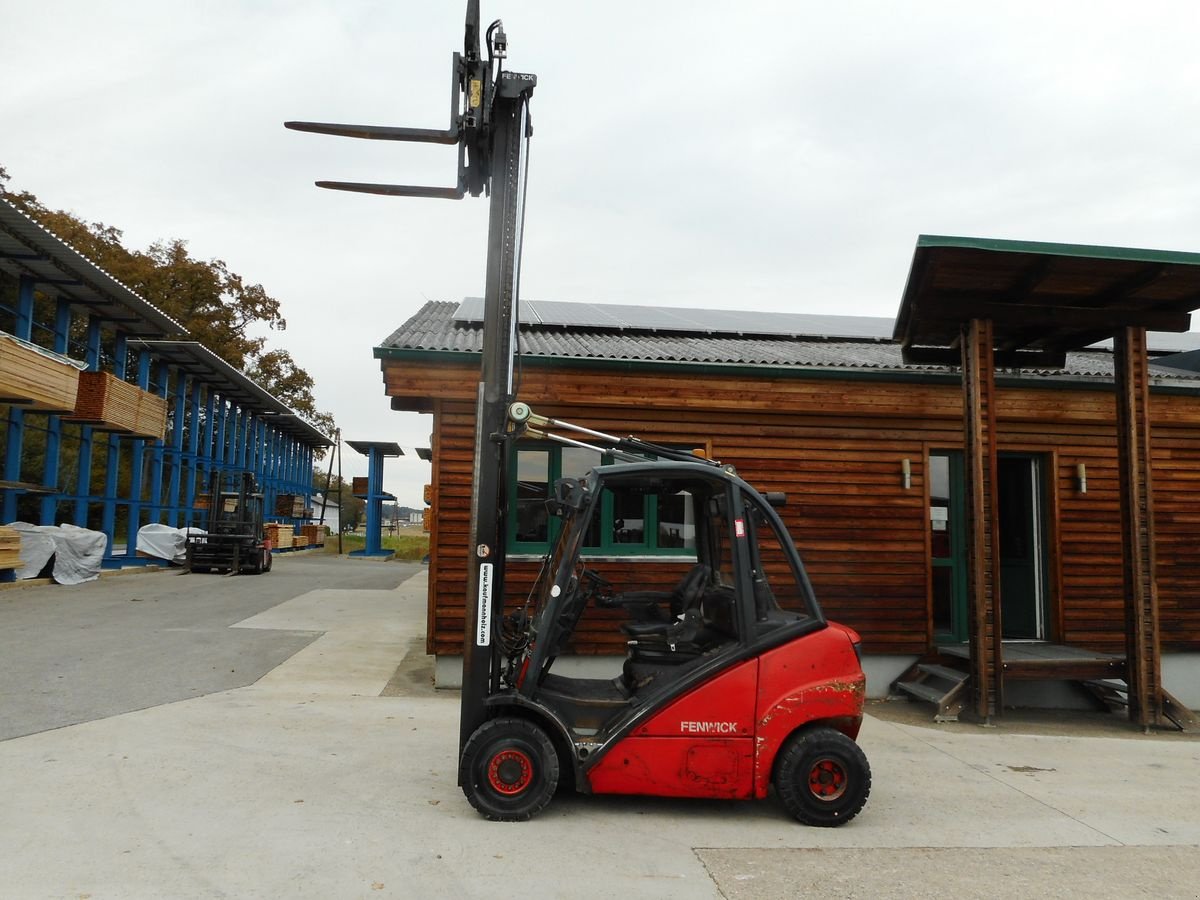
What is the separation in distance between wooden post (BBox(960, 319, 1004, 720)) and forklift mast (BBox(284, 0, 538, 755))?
519cm

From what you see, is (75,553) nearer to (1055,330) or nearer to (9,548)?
(9,548)

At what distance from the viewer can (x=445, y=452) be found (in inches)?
368

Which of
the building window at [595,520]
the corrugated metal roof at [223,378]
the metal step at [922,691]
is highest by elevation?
Answer: the corrugated metal roof at [223,378]

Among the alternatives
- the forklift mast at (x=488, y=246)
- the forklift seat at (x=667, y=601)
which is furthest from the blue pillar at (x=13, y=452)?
the forklift seat at (x=667, y=601)

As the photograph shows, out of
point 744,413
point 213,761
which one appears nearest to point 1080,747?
point 744,413

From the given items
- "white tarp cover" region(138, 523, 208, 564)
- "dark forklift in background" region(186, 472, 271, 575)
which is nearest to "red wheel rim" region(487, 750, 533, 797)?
"dark forklift in background" region(186, 472, 271, 575)

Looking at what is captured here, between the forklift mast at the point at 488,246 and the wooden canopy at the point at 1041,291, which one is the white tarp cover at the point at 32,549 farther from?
the wooden canopy at the point at 1041,291

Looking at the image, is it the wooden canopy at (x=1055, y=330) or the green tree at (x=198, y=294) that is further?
the green tree at (x=198, y=294)

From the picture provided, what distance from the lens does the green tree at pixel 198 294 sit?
36312mm

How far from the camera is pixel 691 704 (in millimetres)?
5164

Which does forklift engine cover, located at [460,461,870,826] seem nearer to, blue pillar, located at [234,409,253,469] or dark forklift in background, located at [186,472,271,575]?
dark forklift in background, located at [186,472,271,575]

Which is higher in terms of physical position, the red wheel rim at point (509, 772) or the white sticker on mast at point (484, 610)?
the white sticker on mast at point (484, 610)

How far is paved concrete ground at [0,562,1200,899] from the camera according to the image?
4.36 m

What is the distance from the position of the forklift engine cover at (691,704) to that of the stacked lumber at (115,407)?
64.7 feet
